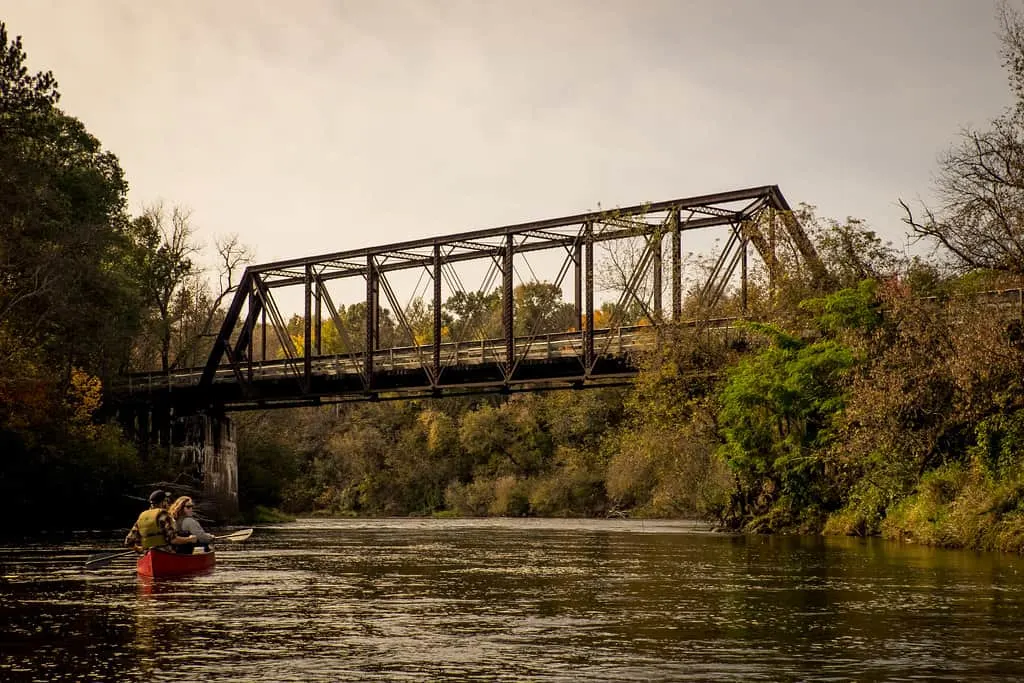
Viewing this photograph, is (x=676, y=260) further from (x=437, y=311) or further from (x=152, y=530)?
(x=152, y=530)

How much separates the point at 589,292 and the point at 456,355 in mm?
8926

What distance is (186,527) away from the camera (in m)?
28.6

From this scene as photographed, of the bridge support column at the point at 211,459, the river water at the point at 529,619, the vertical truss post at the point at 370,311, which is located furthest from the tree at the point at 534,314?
the river water at the point at 529,619

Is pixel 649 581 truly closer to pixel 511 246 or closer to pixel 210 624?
pixel 210 624

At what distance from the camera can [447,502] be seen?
314 feet

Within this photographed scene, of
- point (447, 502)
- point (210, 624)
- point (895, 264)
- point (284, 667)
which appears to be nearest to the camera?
point (284, 667)

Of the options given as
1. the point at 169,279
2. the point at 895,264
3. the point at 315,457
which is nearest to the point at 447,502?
the point at 315,457

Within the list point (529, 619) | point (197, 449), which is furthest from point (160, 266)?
point (529, 619)

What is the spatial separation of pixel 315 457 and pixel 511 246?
56.2 m

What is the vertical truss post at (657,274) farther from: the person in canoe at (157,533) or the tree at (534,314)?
the person in canoe at (157,533)

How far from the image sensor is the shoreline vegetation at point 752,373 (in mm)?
34719

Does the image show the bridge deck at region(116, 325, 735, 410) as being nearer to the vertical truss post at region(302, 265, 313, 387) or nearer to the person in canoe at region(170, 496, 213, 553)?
the vertical truss post at region(302, 265, 313, 387)

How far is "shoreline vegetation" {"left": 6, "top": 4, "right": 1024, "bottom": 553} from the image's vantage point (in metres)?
34.7

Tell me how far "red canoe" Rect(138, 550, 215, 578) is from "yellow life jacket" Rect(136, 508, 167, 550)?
0.66 metres
